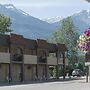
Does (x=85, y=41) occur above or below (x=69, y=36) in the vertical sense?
below

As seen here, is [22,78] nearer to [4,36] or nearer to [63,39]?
[4,36]

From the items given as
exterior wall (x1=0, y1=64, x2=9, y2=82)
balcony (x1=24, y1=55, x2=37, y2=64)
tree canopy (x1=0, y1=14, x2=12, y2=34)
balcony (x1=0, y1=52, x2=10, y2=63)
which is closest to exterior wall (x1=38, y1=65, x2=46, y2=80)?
balcony (x1=24, y1=55, x2=37, y2=64)

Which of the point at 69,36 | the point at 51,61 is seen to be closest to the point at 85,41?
the point at 51,61

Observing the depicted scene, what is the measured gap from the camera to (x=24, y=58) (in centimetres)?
7194

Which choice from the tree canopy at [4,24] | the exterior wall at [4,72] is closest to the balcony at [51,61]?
the tree canopy at [4,24]

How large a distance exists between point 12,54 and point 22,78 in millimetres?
4199

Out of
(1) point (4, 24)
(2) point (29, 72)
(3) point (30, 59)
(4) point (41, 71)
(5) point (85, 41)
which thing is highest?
(1) point (4, 24)

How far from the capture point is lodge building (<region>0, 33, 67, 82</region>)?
6669 centimetres

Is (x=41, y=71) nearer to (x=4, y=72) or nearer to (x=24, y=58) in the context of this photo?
(x=24, y=58)

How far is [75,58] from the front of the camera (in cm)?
11375

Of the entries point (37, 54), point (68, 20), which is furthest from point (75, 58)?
point (37, 54)

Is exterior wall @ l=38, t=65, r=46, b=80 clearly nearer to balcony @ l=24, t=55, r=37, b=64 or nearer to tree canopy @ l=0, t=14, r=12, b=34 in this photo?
balcony @ l=24, t=55, r=37, b=64

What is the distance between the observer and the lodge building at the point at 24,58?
6669 centimetres

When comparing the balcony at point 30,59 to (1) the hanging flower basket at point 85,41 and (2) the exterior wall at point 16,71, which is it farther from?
(1) the hanging flower basket at point 85,41
